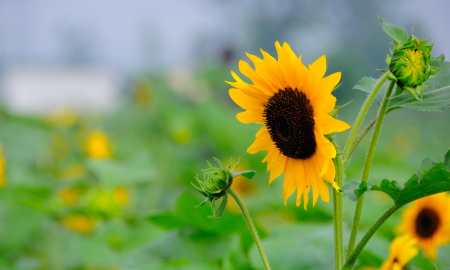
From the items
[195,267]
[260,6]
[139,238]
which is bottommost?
[195,267]

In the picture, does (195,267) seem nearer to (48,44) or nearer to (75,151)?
(75,151)

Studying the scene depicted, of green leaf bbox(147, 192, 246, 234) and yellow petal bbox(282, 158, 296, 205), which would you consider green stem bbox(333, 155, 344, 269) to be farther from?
green leaf bbox(147, 192, 246, 234)

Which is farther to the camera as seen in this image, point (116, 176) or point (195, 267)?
point (116, 176)

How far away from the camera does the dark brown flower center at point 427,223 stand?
1.70 feet

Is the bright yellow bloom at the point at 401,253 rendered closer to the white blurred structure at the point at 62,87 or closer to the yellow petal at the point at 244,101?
the yellow petal at the point at 244,101

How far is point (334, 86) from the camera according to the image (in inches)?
11.7

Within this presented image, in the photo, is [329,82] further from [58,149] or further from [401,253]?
[58,149]

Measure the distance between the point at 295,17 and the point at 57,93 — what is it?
1.24 meters

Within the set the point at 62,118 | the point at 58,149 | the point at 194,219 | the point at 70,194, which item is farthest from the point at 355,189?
the point at 62,118

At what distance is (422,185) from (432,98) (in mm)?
68

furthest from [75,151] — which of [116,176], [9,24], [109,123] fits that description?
[9,24]

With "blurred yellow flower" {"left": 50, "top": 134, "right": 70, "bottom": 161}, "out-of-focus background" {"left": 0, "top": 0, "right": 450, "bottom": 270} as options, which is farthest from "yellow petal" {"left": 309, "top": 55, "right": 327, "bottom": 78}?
"blurred yellow flower" {"left": 50, "top": 134, "right": 70, "bottom": 161}

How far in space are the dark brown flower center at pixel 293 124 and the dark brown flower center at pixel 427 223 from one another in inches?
11.4

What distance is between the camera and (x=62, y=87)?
83.6 inches
